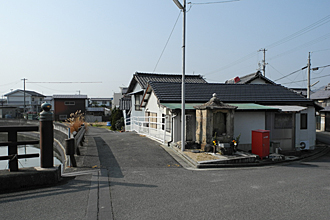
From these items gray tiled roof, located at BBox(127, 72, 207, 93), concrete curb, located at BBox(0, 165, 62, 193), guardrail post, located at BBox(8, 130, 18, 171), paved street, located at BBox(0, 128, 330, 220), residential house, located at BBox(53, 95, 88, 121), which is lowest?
paved street, located at BBox(0, 128, 330, 220)

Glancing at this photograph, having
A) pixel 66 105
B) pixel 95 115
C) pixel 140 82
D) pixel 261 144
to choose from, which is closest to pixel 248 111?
pixel 261 144

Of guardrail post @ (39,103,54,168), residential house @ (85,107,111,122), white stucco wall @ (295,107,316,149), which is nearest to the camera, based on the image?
guardrail post @ (39,103,54,168)

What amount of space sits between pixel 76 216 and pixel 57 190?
1464 millimetres

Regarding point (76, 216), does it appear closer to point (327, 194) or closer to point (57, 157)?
point (327, 194)

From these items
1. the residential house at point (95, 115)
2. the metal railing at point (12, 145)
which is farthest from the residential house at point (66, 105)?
the metal railing at point (12, 145)

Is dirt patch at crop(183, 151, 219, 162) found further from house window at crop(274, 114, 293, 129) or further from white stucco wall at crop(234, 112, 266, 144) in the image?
house window at crop(274, 114, 293, 129)

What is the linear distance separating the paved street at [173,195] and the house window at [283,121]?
19.7ft

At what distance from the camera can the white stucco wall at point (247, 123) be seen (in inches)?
530

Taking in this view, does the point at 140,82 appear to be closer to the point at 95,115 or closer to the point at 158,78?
the point at 158,78

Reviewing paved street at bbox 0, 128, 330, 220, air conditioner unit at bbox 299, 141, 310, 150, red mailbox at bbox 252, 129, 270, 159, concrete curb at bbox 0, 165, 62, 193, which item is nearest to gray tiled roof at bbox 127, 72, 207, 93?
air conditioner unit at bbox 299, 141, 310, 150

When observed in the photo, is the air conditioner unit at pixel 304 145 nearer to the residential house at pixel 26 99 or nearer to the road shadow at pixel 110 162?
the road shadow at pixel 110 162

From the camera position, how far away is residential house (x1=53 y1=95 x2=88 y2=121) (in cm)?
4688

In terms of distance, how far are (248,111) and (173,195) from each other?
930 centimetres

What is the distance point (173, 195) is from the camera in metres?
5.42
